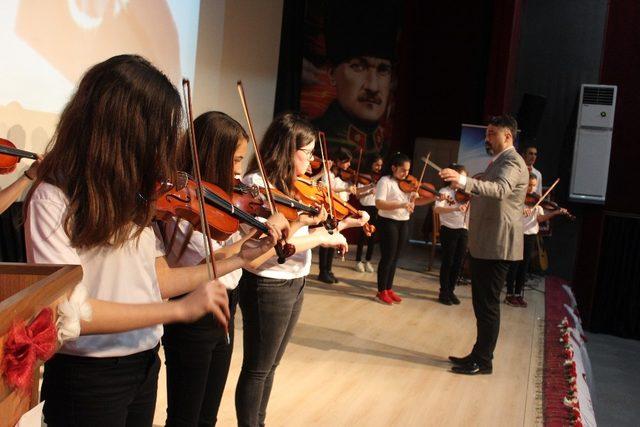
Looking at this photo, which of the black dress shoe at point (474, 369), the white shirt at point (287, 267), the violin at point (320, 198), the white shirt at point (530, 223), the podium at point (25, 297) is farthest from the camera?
the white shirt at point (530, 223)

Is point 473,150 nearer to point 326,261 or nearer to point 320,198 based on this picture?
point 326,261

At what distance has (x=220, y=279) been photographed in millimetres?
1904

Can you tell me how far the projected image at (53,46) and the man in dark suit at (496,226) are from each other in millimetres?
1967

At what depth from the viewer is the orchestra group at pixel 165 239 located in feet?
3.80

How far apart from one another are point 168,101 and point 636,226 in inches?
271

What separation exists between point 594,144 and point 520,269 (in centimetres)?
223

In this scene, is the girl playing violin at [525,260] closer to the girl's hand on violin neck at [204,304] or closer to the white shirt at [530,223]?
the white shirt at [530,223]

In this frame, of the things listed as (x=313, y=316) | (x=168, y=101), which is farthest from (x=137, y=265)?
(x=313, y=316)

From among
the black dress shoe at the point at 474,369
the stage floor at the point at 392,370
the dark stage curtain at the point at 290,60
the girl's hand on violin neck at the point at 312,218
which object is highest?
the dark stage curtain at the point at 290,60

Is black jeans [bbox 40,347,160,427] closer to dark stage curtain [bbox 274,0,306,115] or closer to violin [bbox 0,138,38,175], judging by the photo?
violin [bbox 0,138,38,175]

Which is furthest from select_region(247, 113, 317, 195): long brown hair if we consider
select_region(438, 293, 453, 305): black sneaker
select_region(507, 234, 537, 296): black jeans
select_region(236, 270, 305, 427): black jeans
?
select_region(507, 234, 537, 296): black jeans

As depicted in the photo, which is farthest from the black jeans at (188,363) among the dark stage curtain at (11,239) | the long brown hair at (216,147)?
the dark stage curtain at (11,239)

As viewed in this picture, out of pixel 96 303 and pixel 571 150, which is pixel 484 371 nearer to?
pixel 96 303

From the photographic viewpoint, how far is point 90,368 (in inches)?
48.8
